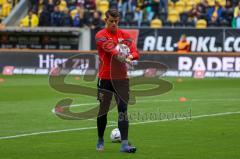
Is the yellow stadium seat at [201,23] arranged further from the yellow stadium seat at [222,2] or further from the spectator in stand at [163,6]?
the spectator in stand at [163,6]

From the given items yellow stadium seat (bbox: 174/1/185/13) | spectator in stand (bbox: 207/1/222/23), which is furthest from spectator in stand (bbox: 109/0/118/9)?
spectator in stand (bbox: 207/1/222/23)

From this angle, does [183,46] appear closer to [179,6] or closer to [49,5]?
[179,6]

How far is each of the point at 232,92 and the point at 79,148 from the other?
13.2 metres

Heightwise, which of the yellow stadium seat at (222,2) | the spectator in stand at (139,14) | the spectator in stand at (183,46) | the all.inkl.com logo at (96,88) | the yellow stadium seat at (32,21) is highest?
the yellow stadium seat at (222,2)

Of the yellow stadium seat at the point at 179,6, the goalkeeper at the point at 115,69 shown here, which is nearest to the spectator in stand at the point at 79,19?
the yellow stadium seat at the point at 179,6

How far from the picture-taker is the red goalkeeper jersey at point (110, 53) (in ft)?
40.8

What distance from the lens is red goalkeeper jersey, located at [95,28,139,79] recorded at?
12438 millimetres

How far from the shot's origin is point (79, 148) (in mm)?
13039

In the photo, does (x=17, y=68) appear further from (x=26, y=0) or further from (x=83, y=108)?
(x=83, y=108)

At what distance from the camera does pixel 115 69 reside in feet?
41.1

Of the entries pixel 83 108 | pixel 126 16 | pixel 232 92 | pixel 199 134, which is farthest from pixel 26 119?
pixel 126 16

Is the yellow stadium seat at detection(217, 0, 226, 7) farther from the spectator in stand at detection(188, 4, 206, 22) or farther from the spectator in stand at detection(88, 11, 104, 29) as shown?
the spectator in stand at detection(88, 11, 104, 29)

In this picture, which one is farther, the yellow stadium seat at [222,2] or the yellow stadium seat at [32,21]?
the yellow stadium seat at [32,21]

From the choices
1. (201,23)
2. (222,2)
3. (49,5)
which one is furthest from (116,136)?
(49,5)
